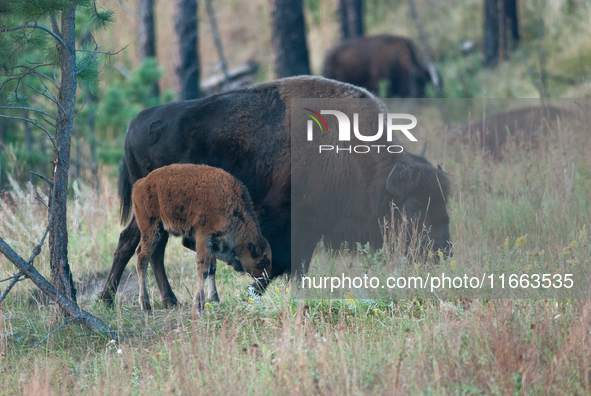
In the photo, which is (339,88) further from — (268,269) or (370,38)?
(370,38)

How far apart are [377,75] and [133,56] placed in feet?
50.9

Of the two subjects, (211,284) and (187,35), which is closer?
(211,284)

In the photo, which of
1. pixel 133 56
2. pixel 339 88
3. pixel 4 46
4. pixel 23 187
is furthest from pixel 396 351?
pixel 133 56

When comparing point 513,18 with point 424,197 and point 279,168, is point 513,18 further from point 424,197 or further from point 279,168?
point 279,168

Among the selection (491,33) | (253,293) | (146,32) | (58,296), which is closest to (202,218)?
(253,293)

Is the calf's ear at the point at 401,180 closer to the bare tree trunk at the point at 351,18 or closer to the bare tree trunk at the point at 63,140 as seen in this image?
the bare tree trunk at the point at 63,140

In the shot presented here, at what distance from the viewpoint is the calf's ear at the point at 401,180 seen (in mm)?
5586

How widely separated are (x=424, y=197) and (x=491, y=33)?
1461 centimetres

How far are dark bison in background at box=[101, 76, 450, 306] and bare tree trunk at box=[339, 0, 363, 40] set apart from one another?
15282mm

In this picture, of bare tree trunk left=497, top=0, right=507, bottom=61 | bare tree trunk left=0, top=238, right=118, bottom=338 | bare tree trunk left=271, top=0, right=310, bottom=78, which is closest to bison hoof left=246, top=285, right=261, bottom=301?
bare tree trunk left=0, top=238, right=118, bottom=338

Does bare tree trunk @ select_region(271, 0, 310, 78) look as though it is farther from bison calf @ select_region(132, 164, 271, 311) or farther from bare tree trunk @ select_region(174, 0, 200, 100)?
bison calf @ select_region(132, 164, 271, 311)

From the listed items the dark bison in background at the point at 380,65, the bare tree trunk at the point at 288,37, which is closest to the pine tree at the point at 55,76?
the bare tree trunk at the point at 288,37

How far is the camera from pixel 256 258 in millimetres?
5020

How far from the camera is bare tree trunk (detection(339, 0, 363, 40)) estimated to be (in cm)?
2044
